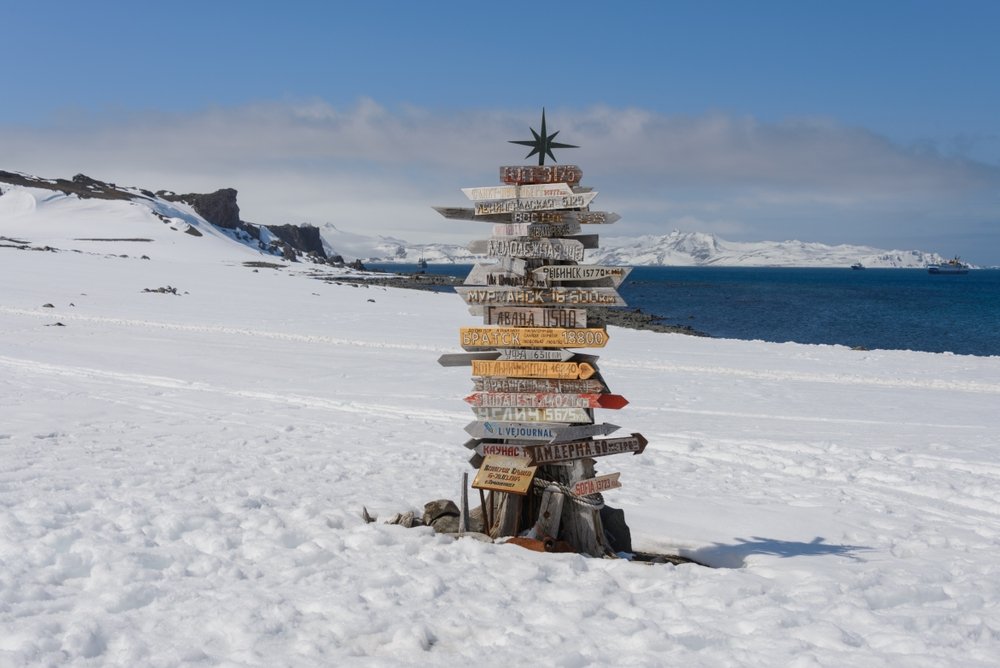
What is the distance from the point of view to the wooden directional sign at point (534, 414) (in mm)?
8742

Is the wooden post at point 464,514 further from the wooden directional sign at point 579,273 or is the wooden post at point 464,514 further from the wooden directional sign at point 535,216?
the wooden directional sign at point 535,216

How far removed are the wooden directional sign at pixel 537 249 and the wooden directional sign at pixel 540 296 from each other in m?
0.37

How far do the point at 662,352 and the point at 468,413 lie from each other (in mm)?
15552

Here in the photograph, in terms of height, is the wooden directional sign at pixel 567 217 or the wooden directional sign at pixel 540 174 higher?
the wooden directional sign at pixel 540 174

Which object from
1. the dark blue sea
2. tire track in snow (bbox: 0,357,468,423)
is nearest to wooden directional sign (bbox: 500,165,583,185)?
tire track in snow (bbox: 0,357,468,423)

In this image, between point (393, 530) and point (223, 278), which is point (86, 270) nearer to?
point (223, 278)

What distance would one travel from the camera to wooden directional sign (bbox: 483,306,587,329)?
8812 mm

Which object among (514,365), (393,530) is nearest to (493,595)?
(393,530)

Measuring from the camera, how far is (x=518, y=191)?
895 cm

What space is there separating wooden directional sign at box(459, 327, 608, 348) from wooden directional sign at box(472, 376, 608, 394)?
1.20ft

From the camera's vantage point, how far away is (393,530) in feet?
28.9

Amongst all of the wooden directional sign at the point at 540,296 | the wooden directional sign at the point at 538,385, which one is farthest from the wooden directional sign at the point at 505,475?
the wooden directional sign at the point at 540,296

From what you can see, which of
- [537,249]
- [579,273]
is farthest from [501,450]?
[537,249]

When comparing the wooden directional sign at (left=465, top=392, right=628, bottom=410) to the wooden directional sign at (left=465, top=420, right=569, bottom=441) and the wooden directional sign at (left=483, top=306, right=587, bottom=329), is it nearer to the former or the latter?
the wooden directional sign at (left=465, top=420, right=569, bottom=441)
